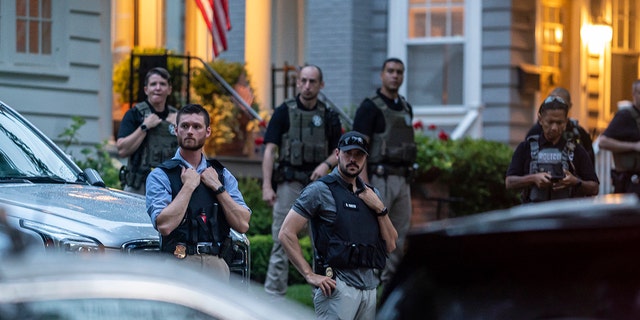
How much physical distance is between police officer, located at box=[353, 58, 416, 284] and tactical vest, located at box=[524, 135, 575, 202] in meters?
2.09

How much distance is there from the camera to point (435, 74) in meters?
21.5

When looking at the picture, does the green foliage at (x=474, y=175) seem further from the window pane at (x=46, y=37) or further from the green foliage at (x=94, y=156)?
the window pane at (x=46, y=37)

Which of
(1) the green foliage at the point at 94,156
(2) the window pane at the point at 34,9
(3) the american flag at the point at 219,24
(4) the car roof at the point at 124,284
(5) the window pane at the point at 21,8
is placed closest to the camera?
(4) the car roof at the point at 124,284

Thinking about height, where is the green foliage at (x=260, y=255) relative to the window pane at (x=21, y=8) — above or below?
below

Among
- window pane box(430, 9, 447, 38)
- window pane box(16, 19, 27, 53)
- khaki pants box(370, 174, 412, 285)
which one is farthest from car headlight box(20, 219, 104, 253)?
window pane box(430, 9, 447, 38)

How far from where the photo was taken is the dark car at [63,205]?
7926 millimetres

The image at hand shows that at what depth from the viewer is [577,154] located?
36.2 feet

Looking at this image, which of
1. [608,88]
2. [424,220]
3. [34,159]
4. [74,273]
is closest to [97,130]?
[424,220]

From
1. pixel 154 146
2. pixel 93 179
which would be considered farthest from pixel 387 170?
pixel 93 179

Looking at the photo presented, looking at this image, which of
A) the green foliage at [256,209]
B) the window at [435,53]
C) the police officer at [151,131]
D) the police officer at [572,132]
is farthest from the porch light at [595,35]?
the police officer at [151,131]

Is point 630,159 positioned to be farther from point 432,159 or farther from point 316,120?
point 432,159

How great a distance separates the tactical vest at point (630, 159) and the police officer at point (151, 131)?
4406 millimetres

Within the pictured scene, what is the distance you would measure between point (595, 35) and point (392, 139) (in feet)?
32.7

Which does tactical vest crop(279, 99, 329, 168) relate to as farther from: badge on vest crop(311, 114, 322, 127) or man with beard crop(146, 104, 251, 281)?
man with beard crop(146, 104, 251, 281)
